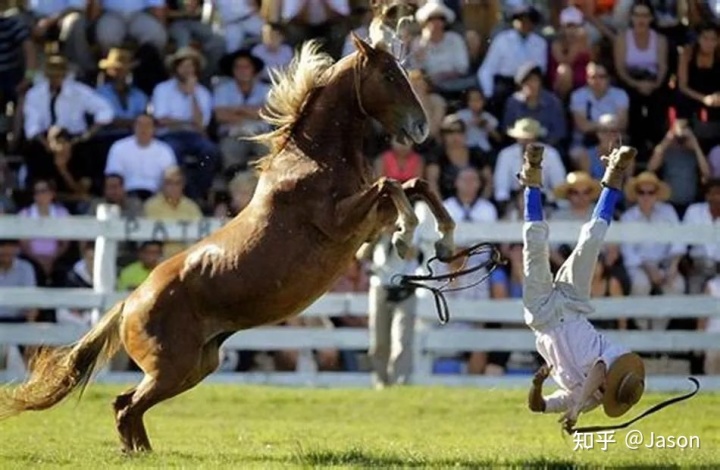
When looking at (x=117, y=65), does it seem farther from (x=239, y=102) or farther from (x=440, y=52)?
(x=440, y=52)

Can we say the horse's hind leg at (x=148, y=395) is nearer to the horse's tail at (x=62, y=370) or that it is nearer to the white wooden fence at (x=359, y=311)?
the horse's tail at (x=62, y=370)

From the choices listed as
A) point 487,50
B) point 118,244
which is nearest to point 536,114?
point 487,50

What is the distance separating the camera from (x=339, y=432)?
12453 mm

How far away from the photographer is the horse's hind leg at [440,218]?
10.2 m

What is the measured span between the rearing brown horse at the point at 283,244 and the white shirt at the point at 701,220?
6.35 meters

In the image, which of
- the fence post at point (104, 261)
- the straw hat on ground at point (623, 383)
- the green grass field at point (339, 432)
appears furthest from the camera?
the fence post at point (104, 261)

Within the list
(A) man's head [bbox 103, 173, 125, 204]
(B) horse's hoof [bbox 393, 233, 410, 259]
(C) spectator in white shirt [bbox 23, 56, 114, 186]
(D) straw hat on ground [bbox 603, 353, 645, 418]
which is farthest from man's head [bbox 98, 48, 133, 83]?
(D) straw hat on ground [bbox 603, 353, 645, 418]

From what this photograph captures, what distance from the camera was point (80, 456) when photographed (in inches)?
402

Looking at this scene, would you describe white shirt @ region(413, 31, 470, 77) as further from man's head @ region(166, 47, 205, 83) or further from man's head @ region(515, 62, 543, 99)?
man's head @ region(166, 47, 205, 83)

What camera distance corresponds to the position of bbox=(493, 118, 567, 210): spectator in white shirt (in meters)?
16.9

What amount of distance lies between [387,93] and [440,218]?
2.87ft

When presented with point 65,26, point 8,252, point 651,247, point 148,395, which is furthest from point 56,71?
point 148,395

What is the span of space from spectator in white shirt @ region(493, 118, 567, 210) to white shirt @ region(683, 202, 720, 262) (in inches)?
46.7

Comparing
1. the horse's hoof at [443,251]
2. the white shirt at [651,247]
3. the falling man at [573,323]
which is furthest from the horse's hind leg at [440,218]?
the white shirt at [651,247]
